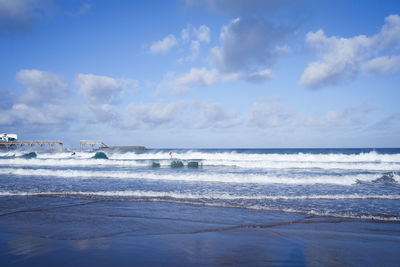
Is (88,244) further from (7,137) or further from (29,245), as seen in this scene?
(7,137)

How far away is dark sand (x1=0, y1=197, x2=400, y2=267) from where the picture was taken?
348 cm

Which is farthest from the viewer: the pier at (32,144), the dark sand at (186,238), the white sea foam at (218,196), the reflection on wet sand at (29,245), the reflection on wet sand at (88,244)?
the pier at (32,144)

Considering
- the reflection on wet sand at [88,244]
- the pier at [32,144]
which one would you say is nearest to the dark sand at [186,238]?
the reflection on wet sand at [88,244]

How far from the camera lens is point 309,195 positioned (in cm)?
938

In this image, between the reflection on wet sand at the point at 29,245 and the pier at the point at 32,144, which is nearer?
the reflection on wet sand at the point at 29,245

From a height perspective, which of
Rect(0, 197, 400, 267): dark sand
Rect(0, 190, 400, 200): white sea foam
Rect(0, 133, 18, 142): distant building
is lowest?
Rect(0, 190, 400, 200): white sea foam

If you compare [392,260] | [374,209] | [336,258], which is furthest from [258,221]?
[374,209]

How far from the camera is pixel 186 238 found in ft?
14.6

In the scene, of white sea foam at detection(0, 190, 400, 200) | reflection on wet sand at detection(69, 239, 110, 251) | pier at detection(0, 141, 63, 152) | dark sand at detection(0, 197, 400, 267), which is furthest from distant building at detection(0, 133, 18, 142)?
reflection on wet sand at detection(69, 239, 110, 251)

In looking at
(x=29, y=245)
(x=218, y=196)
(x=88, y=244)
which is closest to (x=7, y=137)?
(x=218, y=196)

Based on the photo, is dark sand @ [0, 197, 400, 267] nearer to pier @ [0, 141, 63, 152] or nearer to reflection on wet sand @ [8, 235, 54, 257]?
reflection on wet sand @ [8, 235, 54, 257]

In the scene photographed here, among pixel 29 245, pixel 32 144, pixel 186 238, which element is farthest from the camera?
pixel 32 144

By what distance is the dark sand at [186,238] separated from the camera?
3480 mm

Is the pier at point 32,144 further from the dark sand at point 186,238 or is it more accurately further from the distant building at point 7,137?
the dark sand at point 186,238
